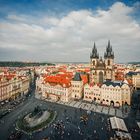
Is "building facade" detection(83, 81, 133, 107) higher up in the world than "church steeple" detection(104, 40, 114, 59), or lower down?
lower down

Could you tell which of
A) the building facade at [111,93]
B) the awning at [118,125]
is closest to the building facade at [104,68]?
the building facade at [111,93]

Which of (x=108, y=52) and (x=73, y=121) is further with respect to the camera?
(x=108, y=52)

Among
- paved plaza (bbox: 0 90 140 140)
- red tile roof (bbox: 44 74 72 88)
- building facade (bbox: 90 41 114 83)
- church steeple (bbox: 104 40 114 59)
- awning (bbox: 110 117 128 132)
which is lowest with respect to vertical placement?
paved plaza (bbox: 0 90 140 140)

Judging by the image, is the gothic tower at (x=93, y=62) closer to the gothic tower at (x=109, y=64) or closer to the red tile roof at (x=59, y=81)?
the gothic tower at (x=109, y=64)

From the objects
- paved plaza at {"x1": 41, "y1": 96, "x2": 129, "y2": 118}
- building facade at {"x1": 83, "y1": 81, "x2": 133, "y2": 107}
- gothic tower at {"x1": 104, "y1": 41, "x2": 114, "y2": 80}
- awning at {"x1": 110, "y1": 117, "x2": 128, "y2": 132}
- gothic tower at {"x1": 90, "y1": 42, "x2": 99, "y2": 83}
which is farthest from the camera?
gothic tower at {"x1": 90, "y1": 42, "x2": 99, "y2": 83}

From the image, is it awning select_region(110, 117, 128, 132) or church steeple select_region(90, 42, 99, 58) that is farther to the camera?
church steeple select_region(90, 42, 99, 58)

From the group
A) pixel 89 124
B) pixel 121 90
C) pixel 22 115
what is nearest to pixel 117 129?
pixel 89 124

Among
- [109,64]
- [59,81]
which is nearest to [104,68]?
[109,64]

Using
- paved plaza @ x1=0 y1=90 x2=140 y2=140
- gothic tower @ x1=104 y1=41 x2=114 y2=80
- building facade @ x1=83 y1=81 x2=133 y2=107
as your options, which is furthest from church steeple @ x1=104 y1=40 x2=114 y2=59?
paved plaza @ x1=0 y1=90 x2=140 y2=140

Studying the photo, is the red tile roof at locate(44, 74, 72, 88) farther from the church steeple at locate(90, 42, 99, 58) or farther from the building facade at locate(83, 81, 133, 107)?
the church steeple at locate(90, 42, 99, 58)

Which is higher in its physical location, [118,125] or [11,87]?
[11,87]

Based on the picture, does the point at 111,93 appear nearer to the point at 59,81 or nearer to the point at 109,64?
the point at 109,64
